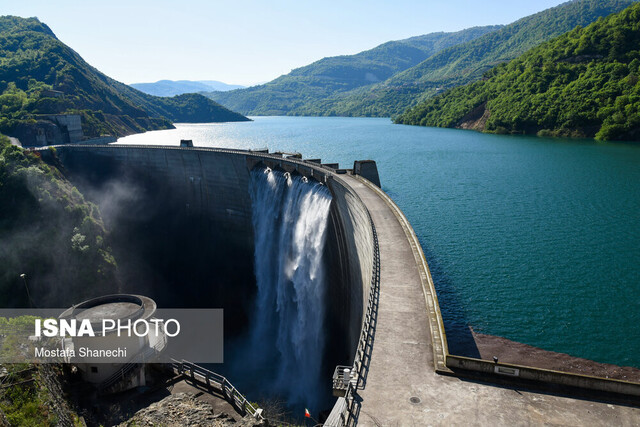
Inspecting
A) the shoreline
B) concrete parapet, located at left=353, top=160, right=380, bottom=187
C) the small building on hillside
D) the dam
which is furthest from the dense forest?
the shoreline

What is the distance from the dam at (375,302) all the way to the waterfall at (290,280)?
150cm

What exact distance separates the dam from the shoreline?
27.5 feet

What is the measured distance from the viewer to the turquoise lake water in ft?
99.2

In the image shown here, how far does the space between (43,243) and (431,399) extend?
4978 centimetres

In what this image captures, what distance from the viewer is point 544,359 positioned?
26.9 m

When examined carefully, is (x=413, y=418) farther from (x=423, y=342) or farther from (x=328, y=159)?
(x=328, y=159)

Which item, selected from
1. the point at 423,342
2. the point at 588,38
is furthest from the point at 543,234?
the point at 588,38

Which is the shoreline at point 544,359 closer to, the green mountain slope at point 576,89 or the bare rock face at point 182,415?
the bare rock face at point 182,415

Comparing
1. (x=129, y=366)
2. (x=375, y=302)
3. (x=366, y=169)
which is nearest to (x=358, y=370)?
(x=375, y=302)

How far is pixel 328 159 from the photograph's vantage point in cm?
9800

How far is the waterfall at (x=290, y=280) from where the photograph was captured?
3809 cm

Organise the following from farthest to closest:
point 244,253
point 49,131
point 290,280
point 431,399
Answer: point 49,131
point 244,253
point 290,280
point 431,399

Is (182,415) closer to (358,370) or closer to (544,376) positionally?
(358,370)

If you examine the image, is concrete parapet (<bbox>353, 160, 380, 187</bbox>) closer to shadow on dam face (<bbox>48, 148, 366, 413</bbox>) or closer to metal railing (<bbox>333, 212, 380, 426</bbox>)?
shadow on dam face (<bbox>48, 148, 366, 413</bbox>)
